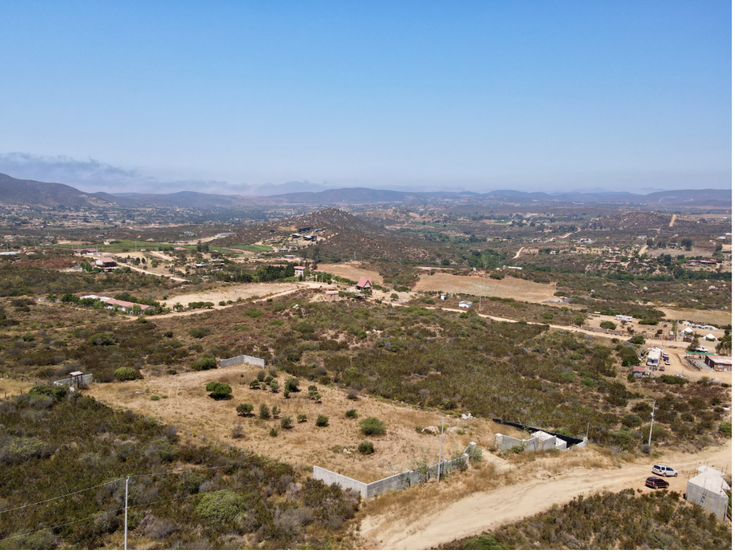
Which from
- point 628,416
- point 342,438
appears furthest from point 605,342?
point 342,438

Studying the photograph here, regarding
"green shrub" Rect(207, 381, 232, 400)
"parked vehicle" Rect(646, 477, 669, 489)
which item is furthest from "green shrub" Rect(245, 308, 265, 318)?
"parked vehicle" Rect(646, 477, 669, 489)

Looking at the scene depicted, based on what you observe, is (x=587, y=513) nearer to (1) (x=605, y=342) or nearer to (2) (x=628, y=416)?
(2) (x=628, y=416)

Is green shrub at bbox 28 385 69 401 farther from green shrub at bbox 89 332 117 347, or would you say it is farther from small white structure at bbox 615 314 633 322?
small white structure at bbox 615 314 633 322

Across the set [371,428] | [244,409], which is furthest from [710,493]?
[244,409]

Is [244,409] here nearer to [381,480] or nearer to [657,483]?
[381,480]

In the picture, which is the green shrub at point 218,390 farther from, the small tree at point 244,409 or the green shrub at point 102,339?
the green shrub at point 102,339

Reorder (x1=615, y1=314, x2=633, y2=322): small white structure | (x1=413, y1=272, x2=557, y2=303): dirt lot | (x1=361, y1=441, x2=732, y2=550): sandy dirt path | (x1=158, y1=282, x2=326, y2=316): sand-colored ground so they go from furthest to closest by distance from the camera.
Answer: (x1=413, y1=272, x2=557, y2=303): dirt lot, (x1=158, y1=282, x2=326, y2=316): sand-colored ground, (x1=615, y1=314, x2=633, y2=322): small white structure, (x1=361, y1=441, x2=732, y2=550): sandy dirt path

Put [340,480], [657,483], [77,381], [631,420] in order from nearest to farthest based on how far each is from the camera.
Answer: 1. [340,480]
2. [657,483]
3. [77,381]
4. [631,420]
